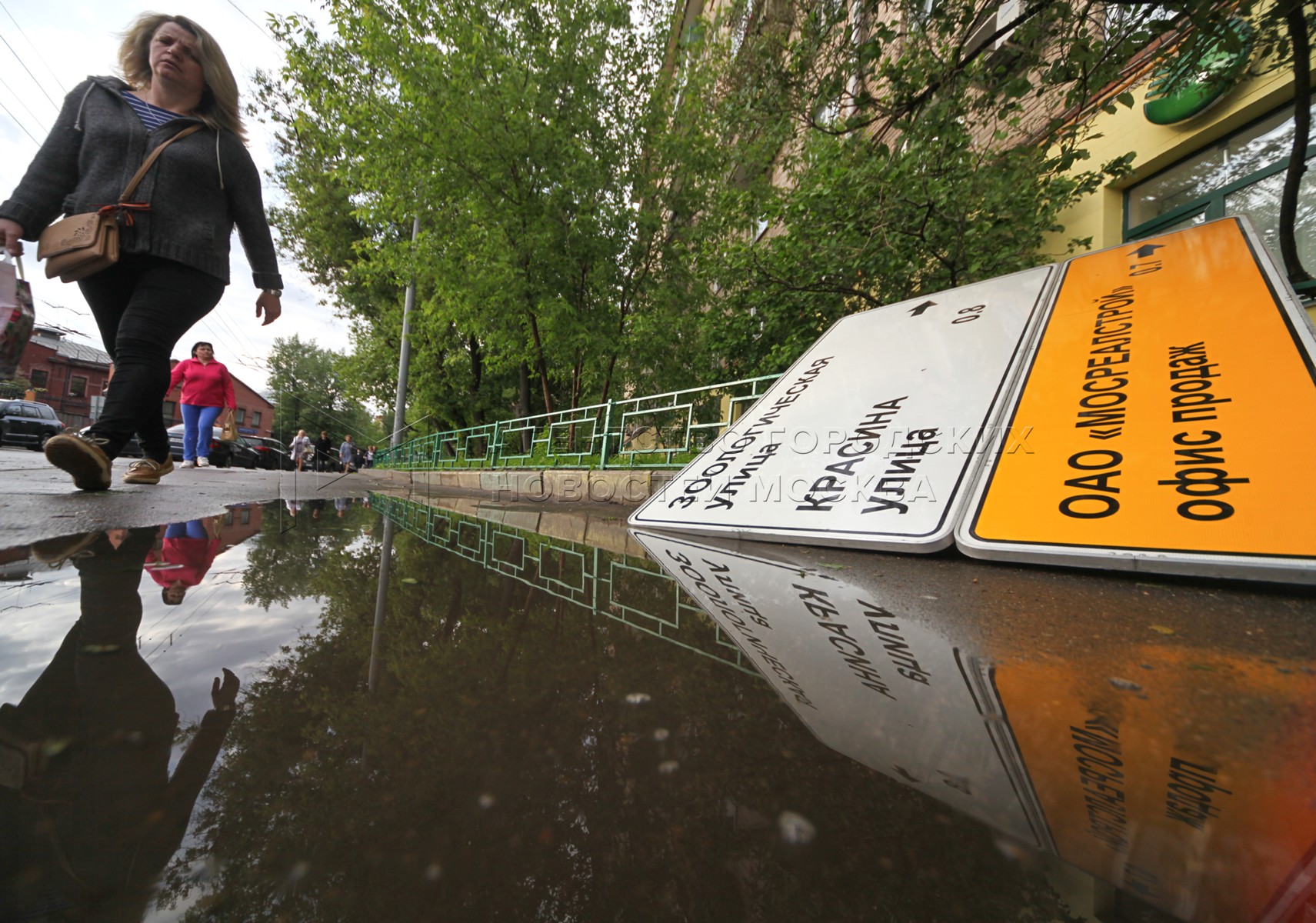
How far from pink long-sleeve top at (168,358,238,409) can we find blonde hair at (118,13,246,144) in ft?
13.3

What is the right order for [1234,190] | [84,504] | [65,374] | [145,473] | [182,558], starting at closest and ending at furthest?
[182,558] → [84,504] → [145,473] → [1234,190] → [65,374]

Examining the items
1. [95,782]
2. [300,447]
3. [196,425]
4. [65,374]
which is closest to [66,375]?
[65,374]

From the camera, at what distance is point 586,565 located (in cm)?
220

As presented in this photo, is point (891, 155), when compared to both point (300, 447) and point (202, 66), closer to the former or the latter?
point (202, 66)

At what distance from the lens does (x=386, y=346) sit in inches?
657

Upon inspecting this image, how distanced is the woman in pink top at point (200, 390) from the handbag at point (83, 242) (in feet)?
13.9

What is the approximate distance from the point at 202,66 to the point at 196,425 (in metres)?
4.95

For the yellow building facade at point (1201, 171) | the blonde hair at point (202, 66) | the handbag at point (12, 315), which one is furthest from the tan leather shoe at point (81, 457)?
the yellow building facade at point (1201, 171)

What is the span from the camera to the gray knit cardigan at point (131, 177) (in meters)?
2.41

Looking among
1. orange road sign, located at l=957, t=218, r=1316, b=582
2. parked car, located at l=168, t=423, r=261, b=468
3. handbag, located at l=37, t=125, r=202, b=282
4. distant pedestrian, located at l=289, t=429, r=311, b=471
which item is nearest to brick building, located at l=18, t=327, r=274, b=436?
parked car, located at l=168, t=423, r=261, b=468

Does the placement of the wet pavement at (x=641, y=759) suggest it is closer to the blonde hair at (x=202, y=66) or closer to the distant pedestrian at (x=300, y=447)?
the blonde hair at (x=202, y=66)

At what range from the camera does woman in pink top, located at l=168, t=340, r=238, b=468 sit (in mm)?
5859

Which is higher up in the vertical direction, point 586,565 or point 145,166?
point 145,166

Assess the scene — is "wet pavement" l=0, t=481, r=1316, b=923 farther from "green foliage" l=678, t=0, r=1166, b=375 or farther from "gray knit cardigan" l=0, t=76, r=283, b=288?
"green foliage" l=678, t=0, r=1166, b=375
